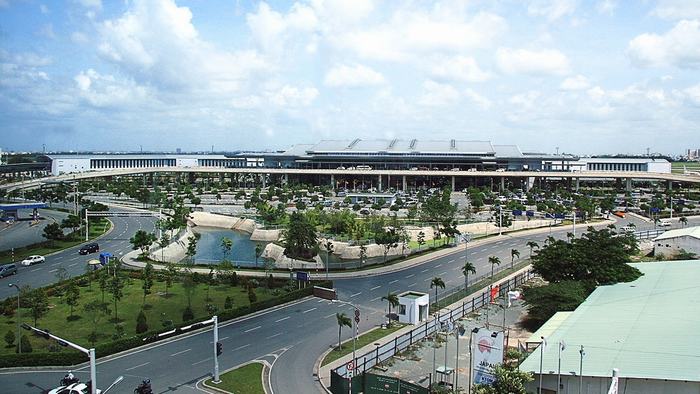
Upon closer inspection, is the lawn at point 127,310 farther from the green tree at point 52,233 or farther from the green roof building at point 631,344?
the green roof building at point 631,344

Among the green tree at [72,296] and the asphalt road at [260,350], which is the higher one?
the green tree at [72,296]

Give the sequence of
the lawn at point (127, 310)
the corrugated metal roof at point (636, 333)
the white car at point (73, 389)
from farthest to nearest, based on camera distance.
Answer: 1. the lawn at point (127, 310)
2. the white car at point (73, 389)
3. the corrugated metal roof at point (636, 333)

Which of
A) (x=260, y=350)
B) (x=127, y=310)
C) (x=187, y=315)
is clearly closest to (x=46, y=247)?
(x=127, y=310)

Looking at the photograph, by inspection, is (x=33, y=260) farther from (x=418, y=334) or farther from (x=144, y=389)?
(x=418, y=334)

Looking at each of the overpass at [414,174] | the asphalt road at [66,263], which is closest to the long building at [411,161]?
the overpass at [414,174]

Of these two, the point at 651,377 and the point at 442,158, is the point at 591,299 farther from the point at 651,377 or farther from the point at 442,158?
the point at 442,158

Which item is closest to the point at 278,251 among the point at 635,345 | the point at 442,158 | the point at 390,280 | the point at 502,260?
the point at 390,280

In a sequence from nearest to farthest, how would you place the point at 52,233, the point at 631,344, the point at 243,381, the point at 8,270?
the point at 631,344
the point at 243,381
the point at 8,270
the point at 52,233
